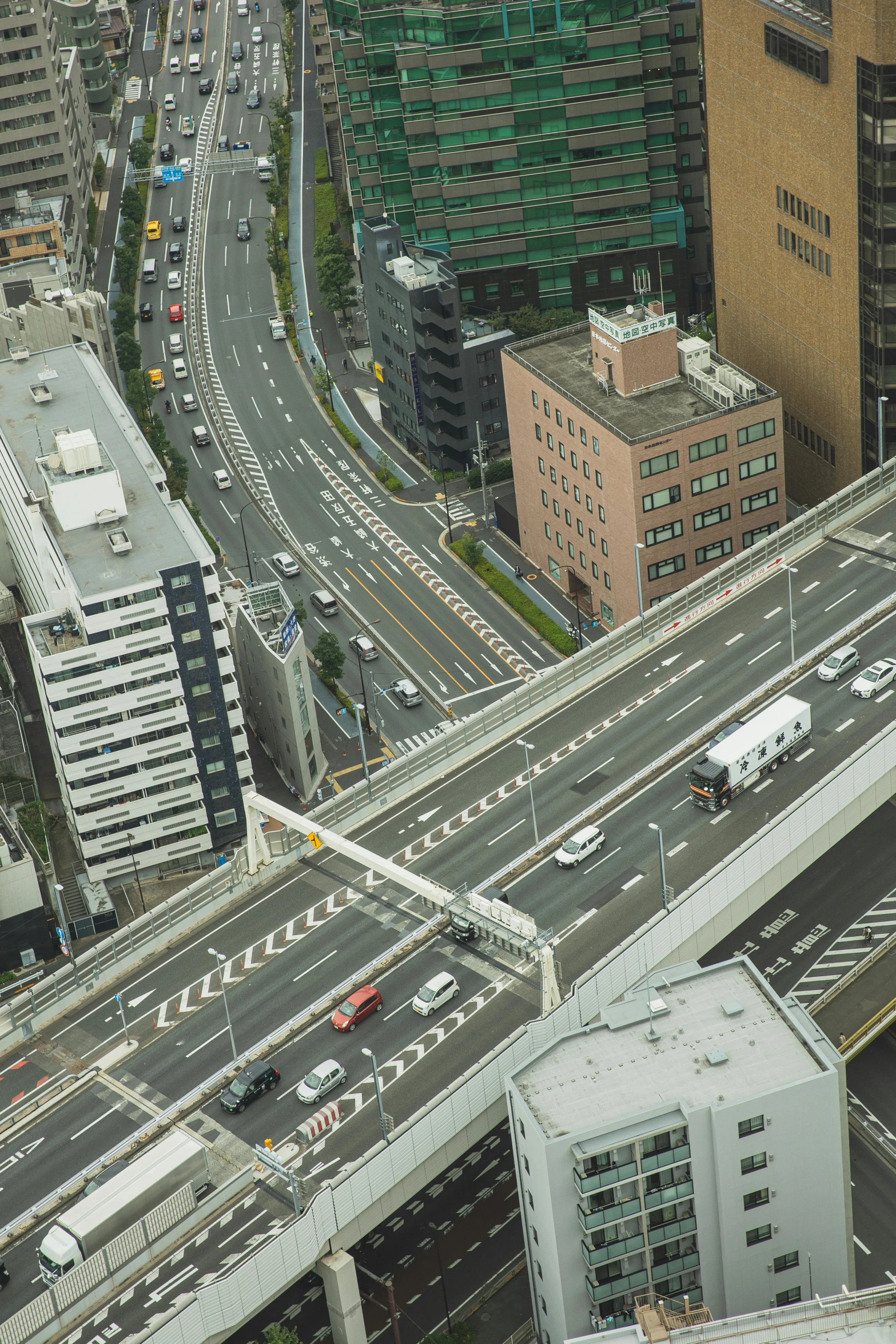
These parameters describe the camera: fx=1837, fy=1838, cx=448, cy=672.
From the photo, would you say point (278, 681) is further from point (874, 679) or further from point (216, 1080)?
point (216, 1080)

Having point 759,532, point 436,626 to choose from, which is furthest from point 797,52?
point 436,626

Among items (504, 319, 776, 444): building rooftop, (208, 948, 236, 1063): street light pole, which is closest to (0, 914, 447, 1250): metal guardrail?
(208, 948, 236, 1063): street light pole

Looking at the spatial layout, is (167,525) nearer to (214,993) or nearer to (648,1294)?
(214,993)

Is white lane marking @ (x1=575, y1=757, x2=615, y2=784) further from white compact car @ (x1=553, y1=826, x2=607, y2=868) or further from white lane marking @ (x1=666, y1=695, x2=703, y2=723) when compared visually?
white compact car @ (x1=553, y1=826, x2=607, y2=868)

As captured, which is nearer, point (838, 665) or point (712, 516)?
point (838, 665)

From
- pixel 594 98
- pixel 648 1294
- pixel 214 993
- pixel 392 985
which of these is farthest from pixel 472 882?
pixel 594 98

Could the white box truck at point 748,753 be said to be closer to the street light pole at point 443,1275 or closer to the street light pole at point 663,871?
the street light pole at point 663,871
